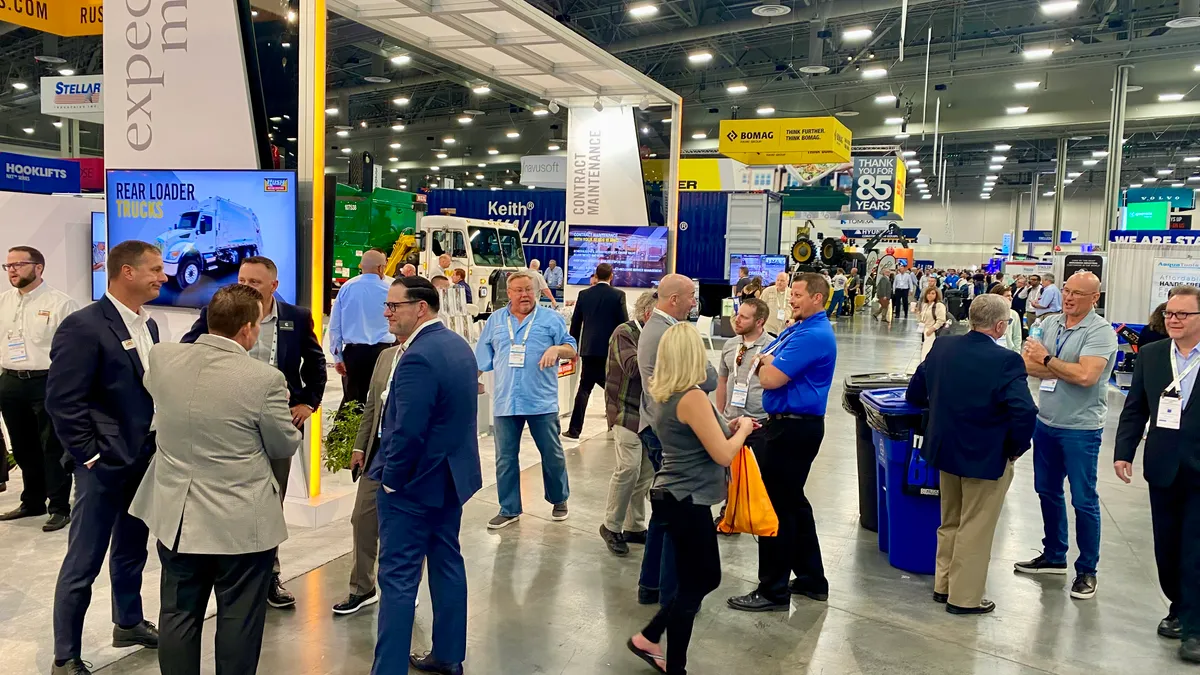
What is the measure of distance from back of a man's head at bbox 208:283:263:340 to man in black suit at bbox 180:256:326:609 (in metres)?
1.05

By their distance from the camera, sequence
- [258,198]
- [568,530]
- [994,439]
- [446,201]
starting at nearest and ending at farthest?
1. [994,439]
2. [258,198]
3. [568,530]
4. [446,201]

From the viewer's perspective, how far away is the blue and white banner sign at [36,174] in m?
8.28

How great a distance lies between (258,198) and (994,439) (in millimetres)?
3919

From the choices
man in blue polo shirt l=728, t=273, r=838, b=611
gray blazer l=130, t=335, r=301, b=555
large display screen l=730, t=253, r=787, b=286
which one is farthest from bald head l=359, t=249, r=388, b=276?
large display screen l=730, t=253, r=787, b=286

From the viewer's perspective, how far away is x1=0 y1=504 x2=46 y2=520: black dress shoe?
466 centimetres

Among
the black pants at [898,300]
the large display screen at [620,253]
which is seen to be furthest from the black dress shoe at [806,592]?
the black pants at [898,300]

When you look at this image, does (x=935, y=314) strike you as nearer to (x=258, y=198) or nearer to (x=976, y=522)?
(x=976, y=522)

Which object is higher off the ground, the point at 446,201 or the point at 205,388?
the point at 446,201

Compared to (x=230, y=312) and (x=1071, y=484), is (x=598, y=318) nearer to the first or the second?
(x=1071, y=484)

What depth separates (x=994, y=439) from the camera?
11.5 feet

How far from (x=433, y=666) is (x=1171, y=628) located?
3.21 meters

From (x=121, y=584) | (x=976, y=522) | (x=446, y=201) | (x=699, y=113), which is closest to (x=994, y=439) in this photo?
(x=976, y=522)

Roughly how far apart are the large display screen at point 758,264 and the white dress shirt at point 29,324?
12279mm

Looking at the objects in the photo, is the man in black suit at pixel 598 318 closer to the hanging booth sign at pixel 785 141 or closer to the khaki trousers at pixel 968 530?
the khaki trousers at pixel 968 530
